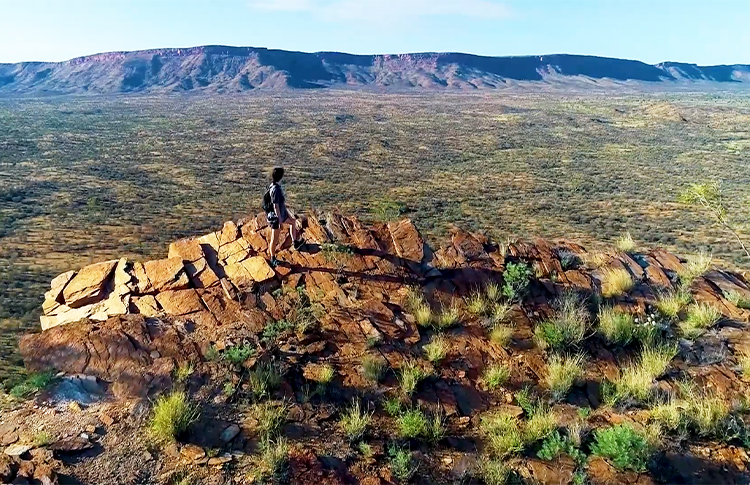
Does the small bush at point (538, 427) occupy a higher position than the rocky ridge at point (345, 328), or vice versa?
the rocky ridge at point (345, 328)

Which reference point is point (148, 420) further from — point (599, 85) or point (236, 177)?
point (599, 85)

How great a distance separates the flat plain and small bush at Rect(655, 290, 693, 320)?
29.8ft

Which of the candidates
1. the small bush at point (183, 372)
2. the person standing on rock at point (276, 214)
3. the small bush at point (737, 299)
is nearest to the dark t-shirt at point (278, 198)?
the person standing on rock at point (276, 214)

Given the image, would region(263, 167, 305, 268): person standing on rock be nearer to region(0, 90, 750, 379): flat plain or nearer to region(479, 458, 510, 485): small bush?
region(0, 90, 750, 379): flat plain

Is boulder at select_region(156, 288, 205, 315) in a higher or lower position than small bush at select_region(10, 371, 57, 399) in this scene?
higher

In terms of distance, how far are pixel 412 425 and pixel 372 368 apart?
91 cm

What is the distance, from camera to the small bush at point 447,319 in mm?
6867

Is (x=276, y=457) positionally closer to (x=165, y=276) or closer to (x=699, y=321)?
(x=165, y=276)

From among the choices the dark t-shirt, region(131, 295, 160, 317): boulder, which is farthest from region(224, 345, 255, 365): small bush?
the dark t-shirt

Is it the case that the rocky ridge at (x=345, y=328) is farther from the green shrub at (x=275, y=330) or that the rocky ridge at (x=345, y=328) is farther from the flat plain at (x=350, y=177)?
the flat plain at (x=350, y=177)

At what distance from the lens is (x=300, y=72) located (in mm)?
132875

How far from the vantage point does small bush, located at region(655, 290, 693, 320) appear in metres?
7.66

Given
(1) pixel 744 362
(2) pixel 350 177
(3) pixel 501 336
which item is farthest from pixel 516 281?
(2) pixel 350 177

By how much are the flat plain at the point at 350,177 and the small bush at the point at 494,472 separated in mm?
6040
